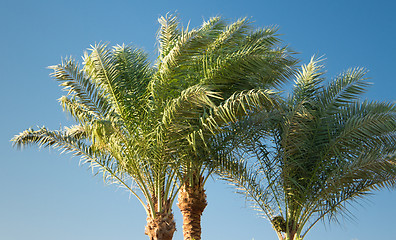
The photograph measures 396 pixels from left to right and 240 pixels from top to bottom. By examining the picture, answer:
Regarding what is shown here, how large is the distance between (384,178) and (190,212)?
5296 millimetres

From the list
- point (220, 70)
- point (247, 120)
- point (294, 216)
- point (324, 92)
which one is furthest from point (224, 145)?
point (324, 92)

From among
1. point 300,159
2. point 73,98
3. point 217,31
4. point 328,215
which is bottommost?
point 328,215

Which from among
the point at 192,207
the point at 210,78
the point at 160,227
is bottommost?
the point at 160,227

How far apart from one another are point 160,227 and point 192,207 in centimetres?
195

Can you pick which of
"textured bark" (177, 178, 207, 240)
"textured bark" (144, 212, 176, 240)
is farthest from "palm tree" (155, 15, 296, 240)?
"textured bark" (144, 212, 176, 240)

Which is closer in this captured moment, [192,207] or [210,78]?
[210,78]

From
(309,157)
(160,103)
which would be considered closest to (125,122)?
(160,103)

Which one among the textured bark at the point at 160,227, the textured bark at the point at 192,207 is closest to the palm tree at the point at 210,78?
the textured bark at the point at 192,207

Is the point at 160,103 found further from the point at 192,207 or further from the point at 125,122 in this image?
the point at 192,207

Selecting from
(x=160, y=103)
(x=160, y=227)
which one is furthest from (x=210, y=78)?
(x=160, y=227)

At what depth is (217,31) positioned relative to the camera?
11.9 m

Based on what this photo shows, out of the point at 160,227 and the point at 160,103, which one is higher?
the point at 160,103

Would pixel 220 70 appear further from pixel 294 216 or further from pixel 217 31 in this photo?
pixel 294 216

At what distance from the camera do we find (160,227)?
1070 cm
